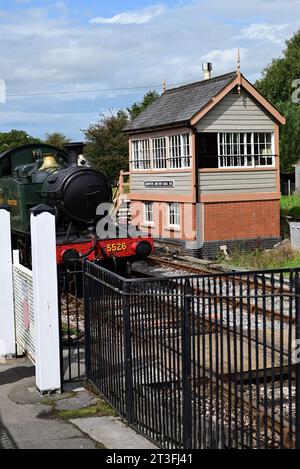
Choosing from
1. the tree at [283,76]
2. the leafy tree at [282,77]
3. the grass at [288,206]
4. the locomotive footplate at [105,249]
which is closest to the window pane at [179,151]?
the grass at [288,206]

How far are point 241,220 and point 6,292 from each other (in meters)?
11.9

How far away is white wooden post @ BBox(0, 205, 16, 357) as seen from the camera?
26.6ft

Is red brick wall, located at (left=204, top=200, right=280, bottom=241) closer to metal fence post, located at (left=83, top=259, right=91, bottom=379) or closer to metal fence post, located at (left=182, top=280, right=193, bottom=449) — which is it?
Answer: metal fence post, located at (left=83, top=259, right=91, bottom=379)

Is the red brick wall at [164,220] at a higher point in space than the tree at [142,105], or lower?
lower

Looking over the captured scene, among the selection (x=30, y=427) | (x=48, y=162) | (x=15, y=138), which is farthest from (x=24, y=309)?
(x=15, y=138)

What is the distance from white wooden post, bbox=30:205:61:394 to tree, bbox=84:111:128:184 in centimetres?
3393

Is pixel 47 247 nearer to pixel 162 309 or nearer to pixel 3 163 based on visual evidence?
pixel 162 309

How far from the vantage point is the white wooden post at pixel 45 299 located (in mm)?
6387

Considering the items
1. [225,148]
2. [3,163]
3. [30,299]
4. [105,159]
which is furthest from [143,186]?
[105,159]

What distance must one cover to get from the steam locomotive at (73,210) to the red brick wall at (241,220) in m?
5.55

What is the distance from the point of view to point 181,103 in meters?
20.5

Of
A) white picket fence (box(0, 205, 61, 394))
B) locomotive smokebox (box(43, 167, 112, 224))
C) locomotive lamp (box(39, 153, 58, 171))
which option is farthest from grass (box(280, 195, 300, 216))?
white picket fence (box(0, 205, 61, 394))

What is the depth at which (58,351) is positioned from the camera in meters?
6.52

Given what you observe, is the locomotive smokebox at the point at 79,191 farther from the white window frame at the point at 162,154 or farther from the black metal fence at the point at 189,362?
the black metal fence at the point at 189,362
